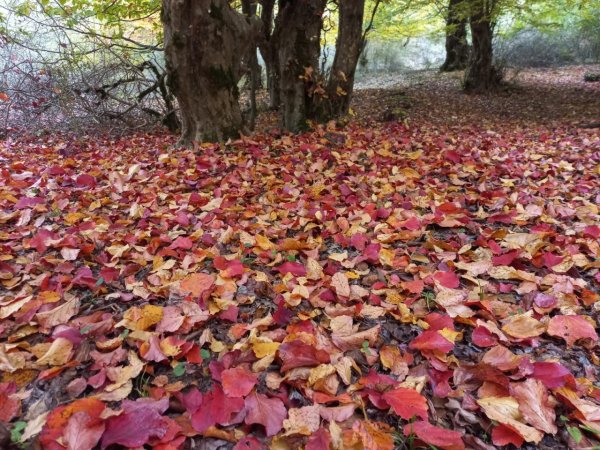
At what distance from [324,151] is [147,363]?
317 centimetres

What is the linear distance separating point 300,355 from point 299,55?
4602 mm

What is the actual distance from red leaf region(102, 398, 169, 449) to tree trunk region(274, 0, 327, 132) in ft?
15.3

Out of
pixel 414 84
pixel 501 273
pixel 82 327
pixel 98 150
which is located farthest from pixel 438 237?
pixel 414 84

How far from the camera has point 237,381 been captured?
1308 mm

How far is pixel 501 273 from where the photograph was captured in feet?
6.50

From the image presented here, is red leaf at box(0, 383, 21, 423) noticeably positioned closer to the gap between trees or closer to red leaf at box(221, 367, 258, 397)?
red leaf at box(221, 367, 258, 397)

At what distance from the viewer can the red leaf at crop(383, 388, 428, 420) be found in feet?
3.98

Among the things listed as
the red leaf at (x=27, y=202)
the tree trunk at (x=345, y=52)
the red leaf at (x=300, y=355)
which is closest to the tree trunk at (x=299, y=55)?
the tree trunk at (x=345, y=52)

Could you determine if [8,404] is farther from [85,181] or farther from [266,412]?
[85,181]

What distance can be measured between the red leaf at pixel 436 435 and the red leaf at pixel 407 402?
3cm

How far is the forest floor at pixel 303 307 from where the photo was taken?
122 cm

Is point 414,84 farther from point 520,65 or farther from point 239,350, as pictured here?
point 239,350

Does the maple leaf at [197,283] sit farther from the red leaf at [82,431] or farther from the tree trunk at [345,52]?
the tree trunk at [345,52]

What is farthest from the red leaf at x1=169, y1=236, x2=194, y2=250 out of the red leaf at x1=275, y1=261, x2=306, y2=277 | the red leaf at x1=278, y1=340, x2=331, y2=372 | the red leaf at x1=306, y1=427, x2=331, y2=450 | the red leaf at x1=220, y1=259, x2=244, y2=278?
the red leaf at x1=306, y1=427, x2=331, y2=450
